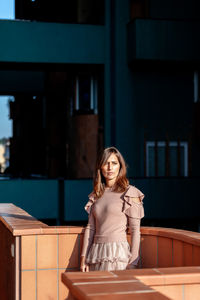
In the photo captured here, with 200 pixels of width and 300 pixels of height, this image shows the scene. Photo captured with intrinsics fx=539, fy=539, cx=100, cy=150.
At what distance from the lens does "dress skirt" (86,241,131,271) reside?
12.4 ft

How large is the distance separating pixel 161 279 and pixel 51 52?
1219cm

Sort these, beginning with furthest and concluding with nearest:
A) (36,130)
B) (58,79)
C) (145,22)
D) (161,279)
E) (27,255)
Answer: (36,130)
(58,79)
(145,22)
(27,255)
(161,279)

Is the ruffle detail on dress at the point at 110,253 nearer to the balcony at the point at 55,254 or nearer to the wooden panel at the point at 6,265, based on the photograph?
the balcony at the point at 55,254

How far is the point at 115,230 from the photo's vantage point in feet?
12.5

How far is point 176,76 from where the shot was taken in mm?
14914

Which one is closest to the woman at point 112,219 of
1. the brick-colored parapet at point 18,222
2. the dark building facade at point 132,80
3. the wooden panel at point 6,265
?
the brick-colored parapet at point 18,222

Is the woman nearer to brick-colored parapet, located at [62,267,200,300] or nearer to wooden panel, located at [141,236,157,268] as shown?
wooden panel, located at [141,236,157,268]

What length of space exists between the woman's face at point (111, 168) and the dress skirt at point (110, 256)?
0.49 meters

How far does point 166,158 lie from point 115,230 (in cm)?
1121

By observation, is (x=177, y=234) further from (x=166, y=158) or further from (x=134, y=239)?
(x=166, y=158)

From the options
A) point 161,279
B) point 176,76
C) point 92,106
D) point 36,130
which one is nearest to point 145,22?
point 176,76

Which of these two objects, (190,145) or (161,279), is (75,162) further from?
(161,279)

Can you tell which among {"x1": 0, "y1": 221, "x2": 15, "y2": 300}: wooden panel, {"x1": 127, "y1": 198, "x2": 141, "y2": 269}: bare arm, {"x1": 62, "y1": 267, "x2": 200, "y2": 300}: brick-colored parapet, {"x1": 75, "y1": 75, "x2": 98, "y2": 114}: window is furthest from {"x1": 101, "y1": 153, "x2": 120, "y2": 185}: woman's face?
{"x1": 75, "y1": 75, "x2": 98, "y2": 114}: window

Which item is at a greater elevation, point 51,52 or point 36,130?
point 51,52
